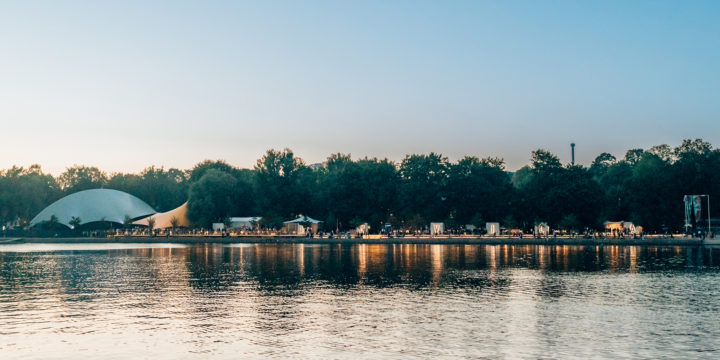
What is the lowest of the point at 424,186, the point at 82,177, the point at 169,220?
the point at 169,220

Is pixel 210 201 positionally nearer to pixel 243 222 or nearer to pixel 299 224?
pixel 243 222

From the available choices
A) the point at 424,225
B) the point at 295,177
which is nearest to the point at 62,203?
the point at 295,177

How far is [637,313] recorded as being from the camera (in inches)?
1059

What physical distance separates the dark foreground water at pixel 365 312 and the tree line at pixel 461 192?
54.6m

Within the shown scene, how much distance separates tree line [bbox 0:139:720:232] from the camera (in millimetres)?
100625

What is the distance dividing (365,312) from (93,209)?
12463 cm

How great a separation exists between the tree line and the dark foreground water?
5461cm

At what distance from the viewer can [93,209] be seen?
457 ft

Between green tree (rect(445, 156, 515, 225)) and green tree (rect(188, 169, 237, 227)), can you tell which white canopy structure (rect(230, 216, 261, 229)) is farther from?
green tree (rect(445, 156, 515, 225))

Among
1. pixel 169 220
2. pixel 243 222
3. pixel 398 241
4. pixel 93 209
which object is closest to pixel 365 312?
pixel 398 241

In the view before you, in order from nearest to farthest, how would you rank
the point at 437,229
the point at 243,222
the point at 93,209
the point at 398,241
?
the point at 398,241 < the point at 437,229 < the point at 243,222 < the point at 93,209

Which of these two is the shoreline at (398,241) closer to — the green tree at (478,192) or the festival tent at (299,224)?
the festival tent at (299,224)

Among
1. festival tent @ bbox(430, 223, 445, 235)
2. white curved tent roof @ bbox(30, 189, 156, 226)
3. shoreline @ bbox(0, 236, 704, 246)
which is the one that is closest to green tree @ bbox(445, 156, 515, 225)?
festival tent @ bbox(430, 223, 445, 235)

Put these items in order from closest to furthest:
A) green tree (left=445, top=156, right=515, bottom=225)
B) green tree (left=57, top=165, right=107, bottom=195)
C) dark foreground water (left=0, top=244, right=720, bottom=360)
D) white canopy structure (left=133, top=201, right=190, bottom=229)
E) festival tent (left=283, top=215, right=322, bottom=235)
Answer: dark foreground water (left=0, top=244, right=720, bottom=360) → green tree (left=445, top=156, right=515, bottom=225) → festival tent (left=283, top=215, right=322, bottom=235) → white canopy structure (left=133, top=201, right=190, bottom=229) → green tree (left=57, top=165, right=107, bottom=195)
